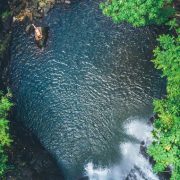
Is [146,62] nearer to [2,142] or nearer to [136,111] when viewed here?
[136,111]

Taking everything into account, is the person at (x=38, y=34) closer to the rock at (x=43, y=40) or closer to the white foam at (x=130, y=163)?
the rock at (x=43, y=40)

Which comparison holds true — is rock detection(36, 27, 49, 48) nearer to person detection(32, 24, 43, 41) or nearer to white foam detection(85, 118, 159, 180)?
person detection(32, 24, 43, 41)

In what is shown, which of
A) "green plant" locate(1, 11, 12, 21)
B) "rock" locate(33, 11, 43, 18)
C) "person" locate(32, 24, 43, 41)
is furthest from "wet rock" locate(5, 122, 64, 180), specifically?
"rock" locate(33, 11, 43, 18)

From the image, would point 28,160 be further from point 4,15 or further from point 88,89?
point 4,15

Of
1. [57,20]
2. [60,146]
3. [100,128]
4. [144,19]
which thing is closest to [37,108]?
[60,146]

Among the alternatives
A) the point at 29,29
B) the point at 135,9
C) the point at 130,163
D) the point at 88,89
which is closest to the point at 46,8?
the point at 29,29
